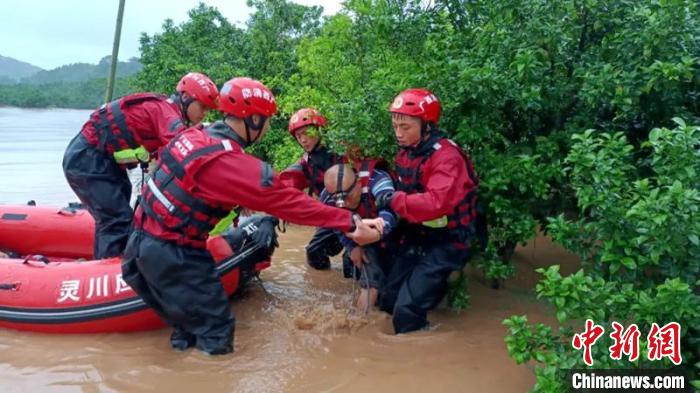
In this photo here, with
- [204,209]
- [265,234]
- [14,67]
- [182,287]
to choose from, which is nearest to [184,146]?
[204,209]

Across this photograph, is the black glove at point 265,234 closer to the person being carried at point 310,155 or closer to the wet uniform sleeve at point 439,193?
the person being carried at point 310,155

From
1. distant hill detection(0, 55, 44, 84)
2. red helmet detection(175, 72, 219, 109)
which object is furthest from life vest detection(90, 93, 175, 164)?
distant hill detection(0, 55, 44, 84)

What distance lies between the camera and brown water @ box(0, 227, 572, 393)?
3.37 metres

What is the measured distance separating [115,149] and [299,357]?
259 centimetres

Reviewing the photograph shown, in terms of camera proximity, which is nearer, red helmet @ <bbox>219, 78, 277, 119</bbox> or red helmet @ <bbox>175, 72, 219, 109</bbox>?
red helmet @ <bbox>219, 78, 277, 119</bbox>

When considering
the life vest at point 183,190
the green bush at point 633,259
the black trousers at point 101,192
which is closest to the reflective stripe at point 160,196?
the life vest at point 183,190

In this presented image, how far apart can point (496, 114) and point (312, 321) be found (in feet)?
6.80

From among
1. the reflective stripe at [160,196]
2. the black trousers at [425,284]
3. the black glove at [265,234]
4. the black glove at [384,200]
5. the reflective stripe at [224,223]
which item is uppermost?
the reflective stripe at [160,196]

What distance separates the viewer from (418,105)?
3.91 m

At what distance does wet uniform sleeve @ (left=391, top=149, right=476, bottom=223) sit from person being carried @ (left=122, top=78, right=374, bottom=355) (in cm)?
32

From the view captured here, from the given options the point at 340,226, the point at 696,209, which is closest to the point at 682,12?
the point at 696,209

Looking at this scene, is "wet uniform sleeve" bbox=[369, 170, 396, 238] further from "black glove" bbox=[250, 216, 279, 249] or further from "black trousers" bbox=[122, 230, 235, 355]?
"black trousers" bbox=[122, 230, 235, 355]

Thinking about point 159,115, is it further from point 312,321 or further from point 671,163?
point 671,163

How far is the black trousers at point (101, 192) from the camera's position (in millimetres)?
4965
